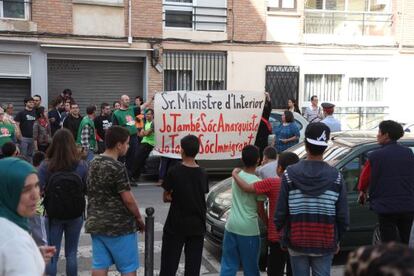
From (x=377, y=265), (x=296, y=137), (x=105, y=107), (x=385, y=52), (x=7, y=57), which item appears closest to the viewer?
(x=377, y=265)

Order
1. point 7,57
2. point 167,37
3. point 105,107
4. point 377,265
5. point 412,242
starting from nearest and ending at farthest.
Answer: point 377,265, point 412,242, point 105,107, point 7,57, point 167,37

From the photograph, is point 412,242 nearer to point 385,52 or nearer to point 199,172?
point 199,172

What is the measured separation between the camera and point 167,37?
1609 cm

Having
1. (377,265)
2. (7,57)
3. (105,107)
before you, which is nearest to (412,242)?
(377,265)

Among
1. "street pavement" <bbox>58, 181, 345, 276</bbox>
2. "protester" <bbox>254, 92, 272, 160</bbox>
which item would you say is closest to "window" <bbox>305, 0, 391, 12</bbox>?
"protester" <bbox>254, 92, 272, 160</bbox>

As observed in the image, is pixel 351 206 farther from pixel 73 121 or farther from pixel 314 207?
pixel 73 121

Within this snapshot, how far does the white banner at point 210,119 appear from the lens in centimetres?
913

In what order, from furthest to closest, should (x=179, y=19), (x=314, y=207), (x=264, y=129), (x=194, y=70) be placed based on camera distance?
1. (x=194, y=70)
2. (x=179, y=19)
3. (x=264, y=129)
4. (x=314, y=207)

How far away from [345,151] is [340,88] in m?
13.0

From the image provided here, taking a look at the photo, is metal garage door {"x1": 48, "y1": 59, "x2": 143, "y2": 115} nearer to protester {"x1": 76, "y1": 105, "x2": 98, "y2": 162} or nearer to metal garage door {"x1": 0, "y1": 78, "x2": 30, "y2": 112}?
metal garage door {"x1": 0, "y1": 78, "x2": 30, "y2": 112}

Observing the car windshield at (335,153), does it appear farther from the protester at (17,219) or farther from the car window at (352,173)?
the protester at (17,219)

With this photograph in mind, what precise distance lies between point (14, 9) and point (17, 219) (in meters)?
13.3

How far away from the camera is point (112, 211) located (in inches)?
169

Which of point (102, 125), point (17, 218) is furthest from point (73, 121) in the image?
point (17, 218)
